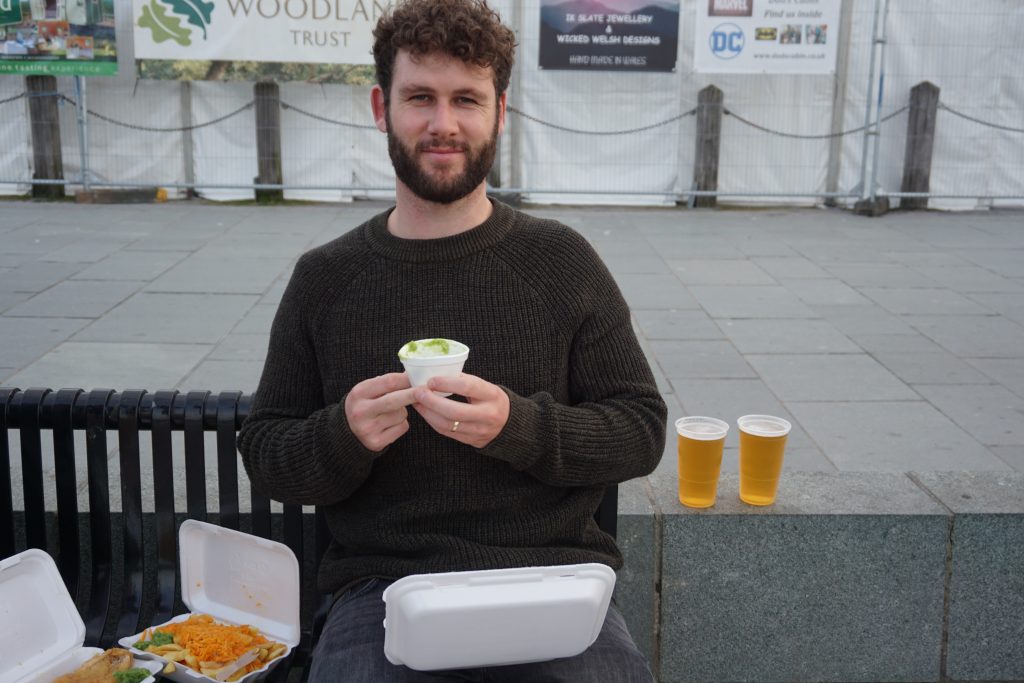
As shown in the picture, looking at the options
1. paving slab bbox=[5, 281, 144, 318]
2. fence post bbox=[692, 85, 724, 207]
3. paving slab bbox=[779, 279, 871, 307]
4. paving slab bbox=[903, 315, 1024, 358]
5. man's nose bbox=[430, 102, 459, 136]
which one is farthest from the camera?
fence post bbox=[692, 85, 724, 207]

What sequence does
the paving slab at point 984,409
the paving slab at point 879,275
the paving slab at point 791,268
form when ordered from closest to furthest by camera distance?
the paving slab at point 984,409 → the paving slab at point 879,275 → the paving slab at point 791,268

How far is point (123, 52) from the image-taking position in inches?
460

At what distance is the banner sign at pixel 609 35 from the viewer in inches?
444

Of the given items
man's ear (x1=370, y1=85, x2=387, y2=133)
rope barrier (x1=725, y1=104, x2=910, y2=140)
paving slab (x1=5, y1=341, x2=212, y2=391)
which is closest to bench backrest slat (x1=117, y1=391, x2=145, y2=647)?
man's ear (x1=370, y1=85, x2=387, y2=133)

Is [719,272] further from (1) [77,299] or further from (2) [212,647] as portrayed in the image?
(2) [212,647]

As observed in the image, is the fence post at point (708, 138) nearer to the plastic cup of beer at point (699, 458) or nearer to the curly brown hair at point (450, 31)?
the plastic cup of beer at point (699, 458)

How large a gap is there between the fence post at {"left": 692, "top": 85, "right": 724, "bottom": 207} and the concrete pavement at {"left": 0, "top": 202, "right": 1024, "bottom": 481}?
19.7 inches

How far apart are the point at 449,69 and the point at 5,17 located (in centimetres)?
1034

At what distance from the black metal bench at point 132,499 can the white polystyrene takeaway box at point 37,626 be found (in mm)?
229

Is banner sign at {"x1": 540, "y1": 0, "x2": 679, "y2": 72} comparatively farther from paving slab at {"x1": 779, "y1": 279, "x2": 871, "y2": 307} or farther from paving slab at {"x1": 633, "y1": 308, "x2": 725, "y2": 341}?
paving slab at {"x1": 633, "y1": 308, "x2": 725, "y2": 341}

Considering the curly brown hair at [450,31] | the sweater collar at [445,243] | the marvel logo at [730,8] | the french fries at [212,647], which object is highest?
the marvel logo at [730,8]

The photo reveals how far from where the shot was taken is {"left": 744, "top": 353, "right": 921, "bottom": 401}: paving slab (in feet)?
17.8

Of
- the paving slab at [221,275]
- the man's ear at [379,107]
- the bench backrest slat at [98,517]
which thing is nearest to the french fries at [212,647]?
the bench backrest slat at [98,517]

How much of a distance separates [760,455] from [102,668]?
5.95 feet
